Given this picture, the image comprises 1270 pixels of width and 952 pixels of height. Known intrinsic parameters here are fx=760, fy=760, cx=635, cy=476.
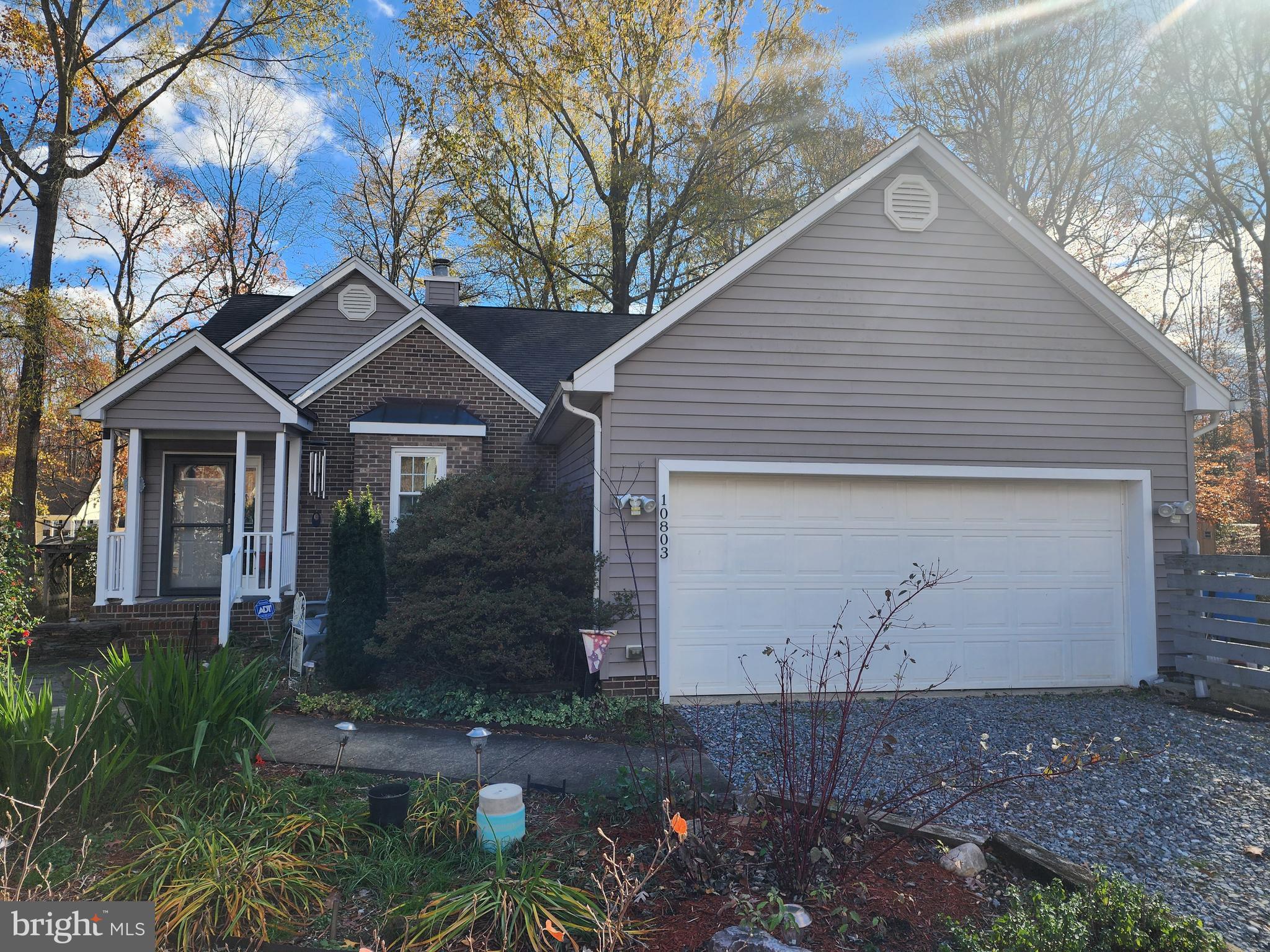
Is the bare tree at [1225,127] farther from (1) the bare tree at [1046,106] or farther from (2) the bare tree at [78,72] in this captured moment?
(2) the bare tree at [78,72]

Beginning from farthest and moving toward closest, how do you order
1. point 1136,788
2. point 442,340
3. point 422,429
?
point 442,340 → point 422,429 → point 1136,788

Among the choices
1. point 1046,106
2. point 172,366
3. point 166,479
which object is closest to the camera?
point 172,366

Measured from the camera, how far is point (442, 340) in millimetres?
12250

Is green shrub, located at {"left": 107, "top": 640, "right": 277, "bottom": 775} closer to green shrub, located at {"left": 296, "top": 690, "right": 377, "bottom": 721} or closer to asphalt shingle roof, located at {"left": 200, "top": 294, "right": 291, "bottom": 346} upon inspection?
green shrub, located at {"left": 296, "top": 690, "right": 377, "bottom": 721}

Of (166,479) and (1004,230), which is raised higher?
(1004,230)

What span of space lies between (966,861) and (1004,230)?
265 inches

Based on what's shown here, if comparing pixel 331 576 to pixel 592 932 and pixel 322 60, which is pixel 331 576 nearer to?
pixel 592 932

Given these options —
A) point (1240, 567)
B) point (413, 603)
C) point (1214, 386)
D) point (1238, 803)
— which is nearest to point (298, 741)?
point (413, 603)

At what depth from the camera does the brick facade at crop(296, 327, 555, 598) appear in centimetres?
1161

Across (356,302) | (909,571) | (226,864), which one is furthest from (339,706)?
(356,302)

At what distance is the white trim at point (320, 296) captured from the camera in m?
12.9

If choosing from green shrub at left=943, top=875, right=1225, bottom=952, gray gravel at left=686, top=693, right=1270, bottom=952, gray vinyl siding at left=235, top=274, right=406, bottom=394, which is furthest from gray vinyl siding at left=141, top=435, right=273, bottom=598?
green shrub at left=943, top=875, right=1225, bottom=952

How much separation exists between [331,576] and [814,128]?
18.6 meters

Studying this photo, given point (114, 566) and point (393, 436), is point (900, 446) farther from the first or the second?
point (114, 566)
